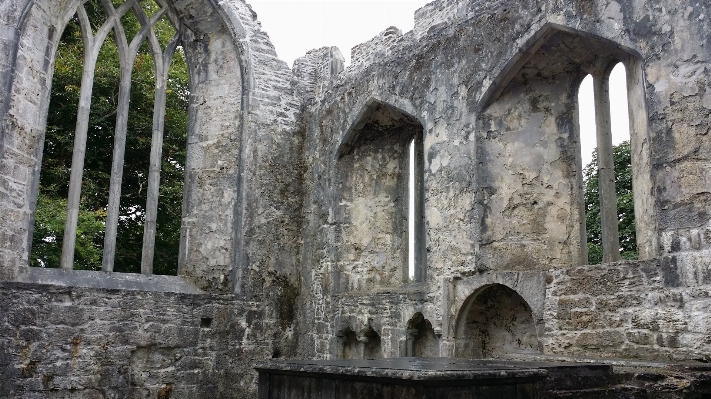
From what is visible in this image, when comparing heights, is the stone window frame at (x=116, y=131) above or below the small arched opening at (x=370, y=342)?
above

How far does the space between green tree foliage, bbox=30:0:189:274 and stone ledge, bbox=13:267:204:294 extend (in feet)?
7.42

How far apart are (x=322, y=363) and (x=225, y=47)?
575 cm

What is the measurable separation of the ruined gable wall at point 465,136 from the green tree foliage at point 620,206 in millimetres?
6706

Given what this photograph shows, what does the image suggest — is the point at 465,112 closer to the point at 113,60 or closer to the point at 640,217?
the point at 640,217

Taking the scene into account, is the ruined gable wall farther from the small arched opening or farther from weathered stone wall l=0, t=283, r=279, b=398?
weathered stone wall l=0, t=283, r=279, b=398

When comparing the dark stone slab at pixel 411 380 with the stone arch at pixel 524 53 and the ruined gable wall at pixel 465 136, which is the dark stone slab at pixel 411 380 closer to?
the ruined gable wall at pixel 465 136

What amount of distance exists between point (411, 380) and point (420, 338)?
3.99 m

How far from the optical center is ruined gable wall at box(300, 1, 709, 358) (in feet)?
15.1

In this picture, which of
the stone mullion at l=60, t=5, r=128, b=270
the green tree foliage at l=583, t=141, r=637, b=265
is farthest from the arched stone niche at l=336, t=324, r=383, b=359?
the green tree foliage at l=583, t=141, r=637, b=265

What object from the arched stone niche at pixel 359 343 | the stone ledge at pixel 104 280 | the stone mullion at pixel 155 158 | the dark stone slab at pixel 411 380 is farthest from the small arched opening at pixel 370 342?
the dark stone slab at pixel 411 380

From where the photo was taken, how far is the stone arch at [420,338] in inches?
254

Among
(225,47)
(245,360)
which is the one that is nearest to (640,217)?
(245,360)

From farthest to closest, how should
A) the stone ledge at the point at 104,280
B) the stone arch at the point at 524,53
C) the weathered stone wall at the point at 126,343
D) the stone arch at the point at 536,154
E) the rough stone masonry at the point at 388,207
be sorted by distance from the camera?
1. the stone ledge at the point at 104,280
2. the weathered stone wall at the point at 126,343
3. the stone arch at the point at 536,154
4. the stone arch at the point at 524,53
5. the rough stone masonry at the point at 388,207

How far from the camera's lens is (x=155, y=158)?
7582mm
